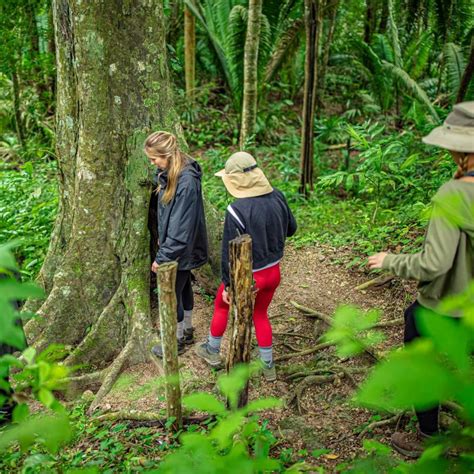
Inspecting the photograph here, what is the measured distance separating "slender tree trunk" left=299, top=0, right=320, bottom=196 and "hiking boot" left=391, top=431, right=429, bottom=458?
5.75 metres

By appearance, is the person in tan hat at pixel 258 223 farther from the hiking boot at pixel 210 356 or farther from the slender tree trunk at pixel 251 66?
the slender tree trunk at pixel 251 66

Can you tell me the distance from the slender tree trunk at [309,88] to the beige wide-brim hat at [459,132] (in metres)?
5.62

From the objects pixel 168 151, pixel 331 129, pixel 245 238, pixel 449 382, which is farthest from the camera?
pixel 331 129

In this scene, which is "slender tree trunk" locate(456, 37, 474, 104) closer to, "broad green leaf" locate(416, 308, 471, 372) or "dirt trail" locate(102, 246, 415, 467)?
"dirt trail" locate(102, 246, 415, 467)

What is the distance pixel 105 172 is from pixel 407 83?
24.2ft

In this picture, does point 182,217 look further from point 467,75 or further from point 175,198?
point 467,75

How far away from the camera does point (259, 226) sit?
3861 millimetres

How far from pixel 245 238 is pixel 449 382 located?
86.8 inches

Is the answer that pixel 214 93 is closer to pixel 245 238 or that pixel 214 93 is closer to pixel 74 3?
pixel 74 3

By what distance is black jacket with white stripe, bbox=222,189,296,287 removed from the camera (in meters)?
3.82

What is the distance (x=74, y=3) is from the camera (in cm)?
449

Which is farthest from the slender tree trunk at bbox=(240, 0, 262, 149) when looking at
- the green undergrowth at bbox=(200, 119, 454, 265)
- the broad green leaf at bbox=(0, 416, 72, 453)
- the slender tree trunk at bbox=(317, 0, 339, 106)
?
the broad green leaf at bbox=(0, 416, 72, 453)

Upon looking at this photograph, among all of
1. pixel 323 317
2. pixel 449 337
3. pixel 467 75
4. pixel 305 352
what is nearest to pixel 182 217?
pixel 305 352

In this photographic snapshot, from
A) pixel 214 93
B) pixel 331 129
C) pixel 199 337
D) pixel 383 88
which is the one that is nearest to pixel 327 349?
pixel 199 337
